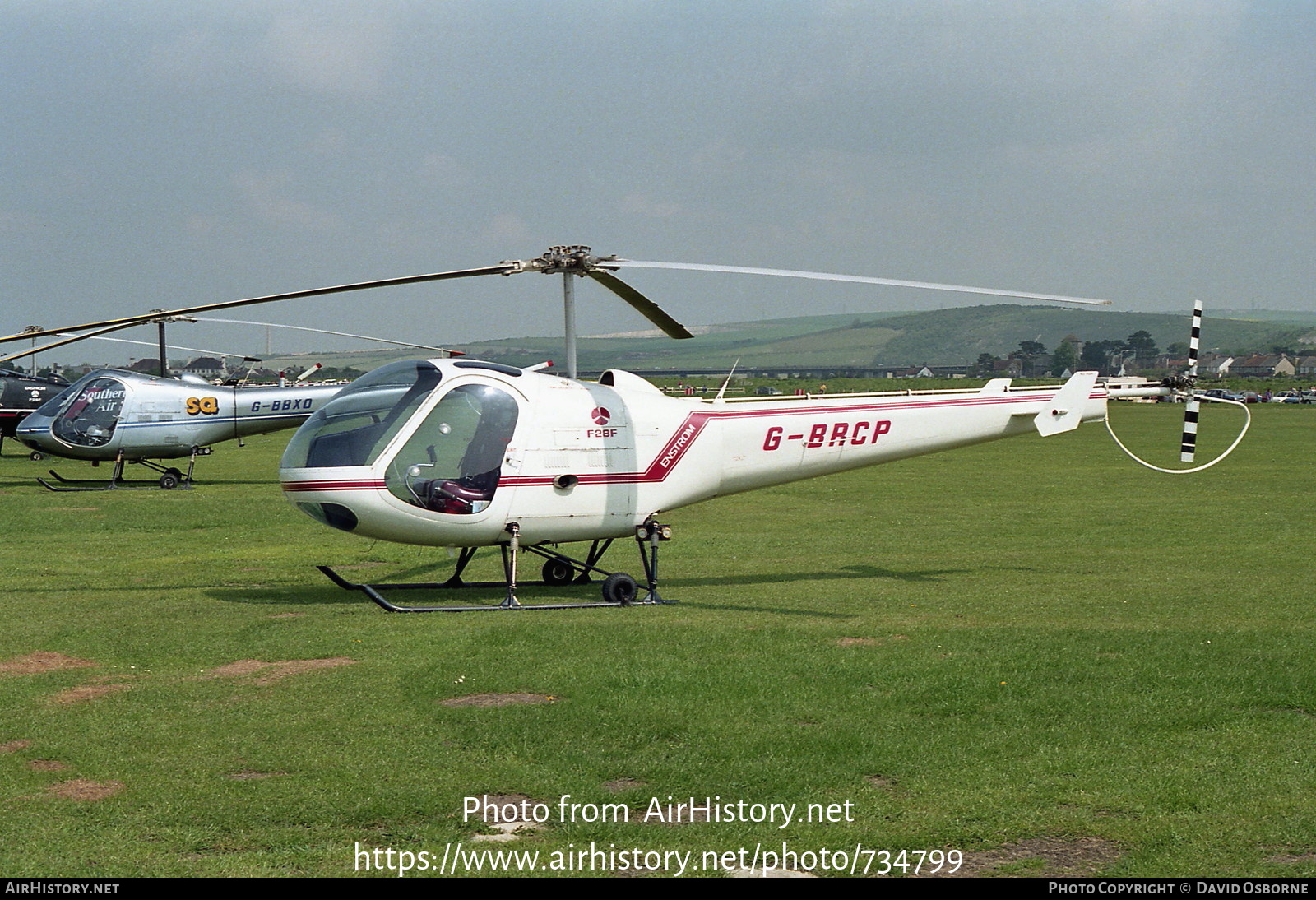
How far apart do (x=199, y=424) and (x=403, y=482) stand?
59.0ft

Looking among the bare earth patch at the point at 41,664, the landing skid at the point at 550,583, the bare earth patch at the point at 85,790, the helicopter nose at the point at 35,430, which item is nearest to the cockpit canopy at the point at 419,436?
the landing skid at the point at 550,583

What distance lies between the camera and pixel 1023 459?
33938 mm

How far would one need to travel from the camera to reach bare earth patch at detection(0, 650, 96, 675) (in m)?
9.58

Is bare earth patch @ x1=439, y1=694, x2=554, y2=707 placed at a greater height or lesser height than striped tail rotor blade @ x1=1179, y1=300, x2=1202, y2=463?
lesser

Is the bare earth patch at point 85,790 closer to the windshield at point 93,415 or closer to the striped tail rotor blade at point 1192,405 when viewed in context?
the striped tail rotor blade at point 1192,405

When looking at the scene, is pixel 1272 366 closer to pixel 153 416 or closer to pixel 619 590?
pixel 153 416

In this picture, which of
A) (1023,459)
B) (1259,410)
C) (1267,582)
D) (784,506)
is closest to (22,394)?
(784,506)

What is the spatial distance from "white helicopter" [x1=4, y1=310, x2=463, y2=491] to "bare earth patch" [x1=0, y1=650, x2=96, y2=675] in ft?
60.5

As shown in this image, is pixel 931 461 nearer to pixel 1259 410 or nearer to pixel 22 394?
pixel 22 394

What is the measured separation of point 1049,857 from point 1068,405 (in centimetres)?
984

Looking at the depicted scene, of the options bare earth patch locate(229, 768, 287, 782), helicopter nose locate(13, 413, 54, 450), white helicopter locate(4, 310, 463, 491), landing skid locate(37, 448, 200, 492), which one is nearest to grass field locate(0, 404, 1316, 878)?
bare earth patch locate(229, 768, 287, 782)

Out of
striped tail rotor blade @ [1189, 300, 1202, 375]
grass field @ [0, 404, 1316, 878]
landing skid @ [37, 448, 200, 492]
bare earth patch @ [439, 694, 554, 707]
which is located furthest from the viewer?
landing skid @ [37, 448, 200, 492]

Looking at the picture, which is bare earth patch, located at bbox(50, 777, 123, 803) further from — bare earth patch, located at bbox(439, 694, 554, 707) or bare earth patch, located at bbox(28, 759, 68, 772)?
bare earth patch, located at bbox(439, 694, 554, 707)

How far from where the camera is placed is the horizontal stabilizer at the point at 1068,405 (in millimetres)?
14891
